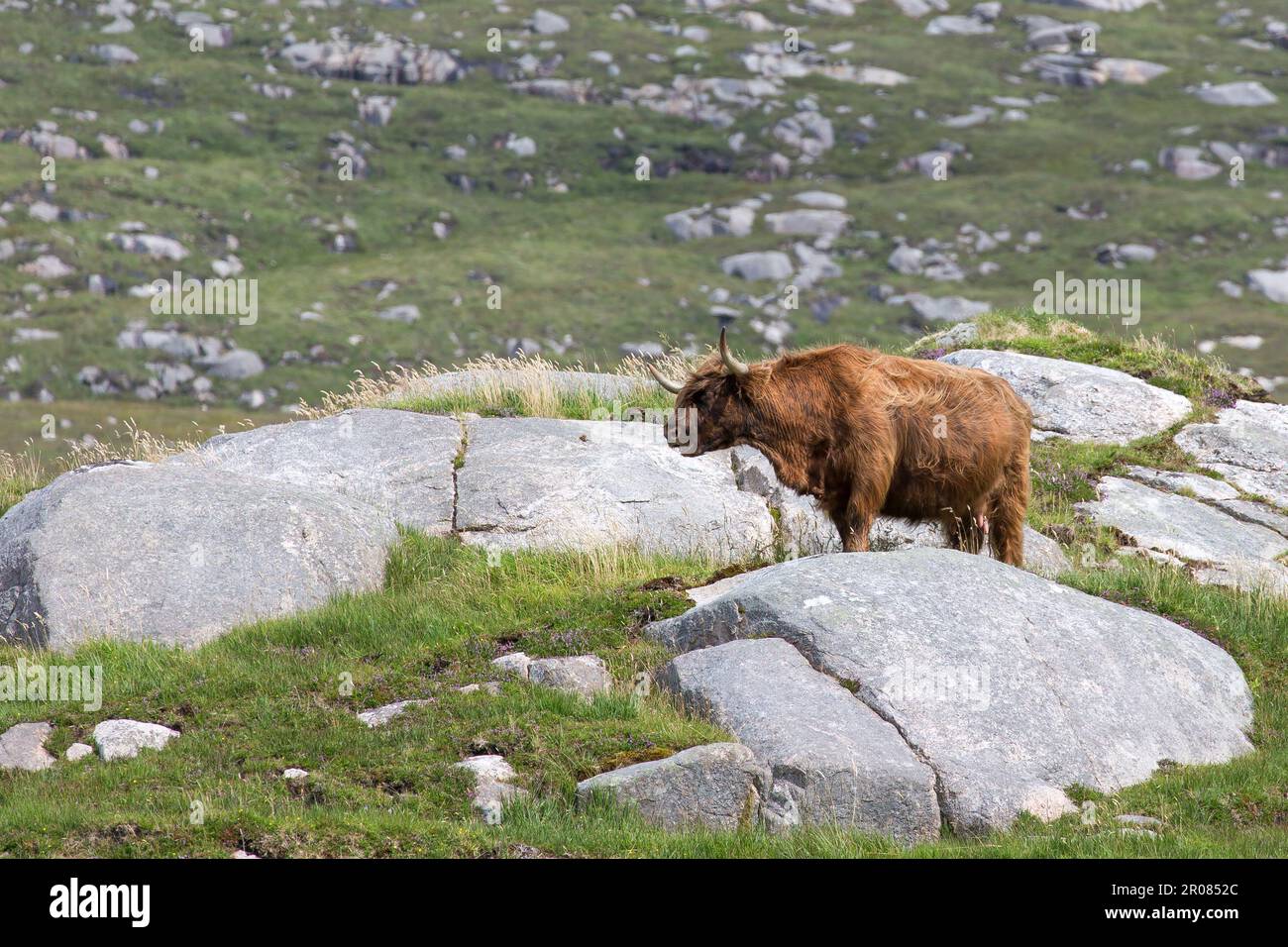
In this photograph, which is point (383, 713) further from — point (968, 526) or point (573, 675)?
point (968, 526)

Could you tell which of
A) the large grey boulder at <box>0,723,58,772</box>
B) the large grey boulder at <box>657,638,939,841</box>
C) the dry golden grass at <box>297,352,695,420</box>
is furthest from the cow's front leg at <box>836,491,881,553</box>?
the large grey boulder at <box>0,723,58,772</box>

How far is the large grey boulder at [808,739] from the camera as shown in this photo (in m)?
10.4

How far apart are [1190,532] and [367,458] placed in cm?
1041

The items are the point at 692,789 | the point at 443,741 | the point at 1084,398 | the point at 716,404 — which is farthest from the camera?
the point at 1084,398

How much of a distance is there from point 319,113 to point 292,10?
81.6 ft

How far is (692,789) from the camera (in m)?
10.3

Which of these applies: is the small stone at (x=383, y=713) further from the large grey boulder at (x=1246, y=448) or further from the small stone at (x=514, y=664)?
the large grey boulder at (x=1246, y=448)

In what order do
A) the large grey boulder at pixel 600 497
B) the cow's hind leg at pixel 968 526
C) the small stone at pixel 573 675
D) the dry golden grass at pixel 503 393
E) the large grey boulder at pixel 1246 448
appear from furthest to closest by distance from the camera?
the dry golden grass at pixel 503 393
the large grey boulder at pixel 1246 448
the large grey boulder at pixel 600 497
the cow's hind leg at pixel 968 526
the small stone at pixel 573 675

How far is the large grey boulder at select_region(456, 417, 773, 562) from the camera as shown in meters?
16.9

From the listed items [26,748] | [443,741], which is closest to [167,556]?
[26,748]

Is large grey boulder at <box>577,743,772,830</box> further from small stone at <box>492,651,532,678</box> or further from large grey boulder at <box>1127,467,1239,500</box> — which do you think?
large grey boulder at <box>1127,467,1239,500</box>

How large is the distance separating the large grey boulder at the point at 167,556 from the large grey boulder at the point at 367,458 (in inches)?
54.0

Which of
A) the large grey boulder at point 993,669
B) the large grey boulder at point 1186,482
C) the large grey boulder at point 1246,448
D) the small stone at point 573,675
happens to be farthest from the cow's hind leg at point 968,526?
the large grey boulder at point 1246,448

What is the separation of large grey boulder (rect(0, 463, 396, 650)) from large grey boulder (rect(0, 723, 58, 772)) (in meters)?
2.26
